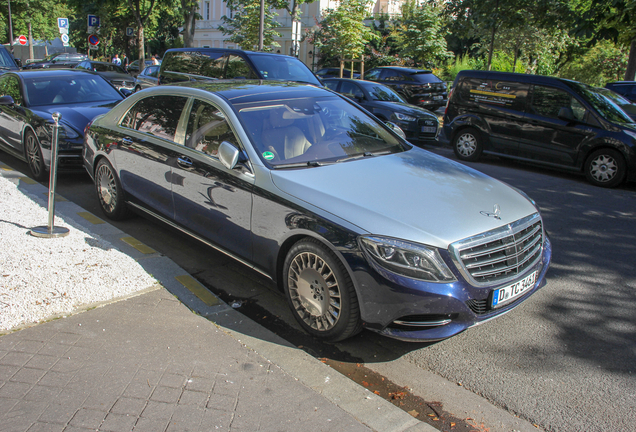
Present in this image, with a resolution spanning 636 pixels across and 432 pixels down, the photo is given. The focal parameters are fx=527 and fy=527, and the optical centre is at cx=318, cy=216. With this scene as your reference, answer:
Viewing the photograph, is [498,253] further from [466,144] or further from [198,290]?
[466,144]

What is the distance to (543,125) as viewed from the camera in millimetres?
9703

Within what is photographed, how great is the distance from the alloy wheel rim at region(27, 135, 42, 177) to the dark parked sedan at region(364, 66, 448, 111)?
45.3ft

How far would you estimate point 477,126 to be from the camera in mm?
10797

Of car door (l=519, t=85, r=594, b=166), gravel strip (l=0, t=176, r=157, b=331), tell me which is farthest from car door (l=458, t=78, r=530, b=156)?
gravel strip (l=0, t=176, r=157, b=331)

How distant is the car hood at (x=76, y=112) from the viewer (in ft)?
25.2

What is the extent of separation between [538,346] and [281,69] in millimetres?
8760

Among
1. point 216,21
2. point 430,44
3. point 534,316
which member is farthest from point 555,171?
point 216,21

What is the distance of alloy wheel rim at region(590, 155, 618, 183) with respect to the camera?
8.85 metres

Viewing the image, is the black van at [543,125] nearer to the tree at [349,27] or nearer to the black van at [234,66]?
the black van at [234,66]

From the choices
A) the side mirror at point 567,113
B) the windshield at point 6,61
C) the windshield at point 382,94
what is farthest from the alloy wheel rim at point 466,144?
the windshield at point 6,61

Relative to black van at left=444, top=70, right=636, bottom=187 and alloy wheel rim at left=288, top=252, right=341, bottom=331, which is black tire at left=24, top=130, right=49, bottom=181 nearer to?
alloy wheel rim at left=288, top=252, right=341, bottom=331

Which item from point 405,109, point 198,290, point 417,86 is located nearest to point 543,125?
point 405,109

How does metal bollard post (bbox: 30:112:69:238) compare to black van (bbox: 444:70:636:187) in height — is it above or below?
below

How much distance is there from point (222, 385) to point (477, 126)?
29.8 ft
